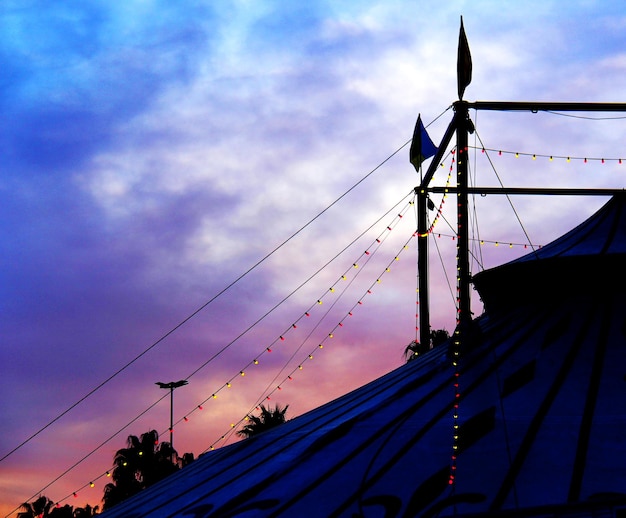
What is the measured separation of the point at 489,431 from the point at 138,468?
959 inches

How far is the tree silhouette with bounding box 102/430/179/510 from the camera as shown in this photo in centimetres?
2762

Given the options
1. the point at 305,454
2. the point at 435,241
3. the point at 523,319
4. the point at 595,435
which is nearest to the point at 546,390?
the point at 595,435

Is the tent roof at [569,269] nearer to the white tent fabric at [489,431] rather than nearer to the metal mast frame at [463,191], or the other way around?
the white tent fabric at [489,431]

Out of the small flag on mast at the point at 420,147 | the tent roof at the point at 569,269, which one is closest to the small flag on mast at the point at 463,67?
the small flag on mast at the point at 420,147

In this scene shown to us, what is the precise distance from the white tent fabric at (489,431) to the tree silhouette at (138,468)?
2060 cm

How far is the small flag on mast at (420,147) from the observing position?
9.61 m

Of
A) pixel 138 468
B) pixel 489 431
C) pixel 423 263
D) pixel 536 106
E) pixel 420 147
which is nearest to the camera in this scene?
pixel 489 431

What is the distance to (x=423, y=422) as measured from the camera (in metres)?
5.84

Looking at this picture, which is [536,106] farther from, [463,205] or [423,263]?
[423,263]

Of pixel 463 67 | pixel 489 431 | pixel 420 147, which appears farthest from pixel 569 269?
pixel 420 147

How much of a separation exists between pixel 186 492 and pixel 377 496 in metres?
2.10

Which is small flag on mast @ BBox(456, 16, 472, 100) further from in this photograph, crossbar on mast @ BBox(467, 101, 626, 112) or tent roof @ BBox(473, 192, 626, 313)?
tent roof @ BBox(473, 192, 626, 313)

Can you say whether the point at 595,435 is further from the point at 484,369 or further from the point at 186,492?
the point at 186,492

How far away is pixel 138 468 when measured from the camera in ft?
92.9
